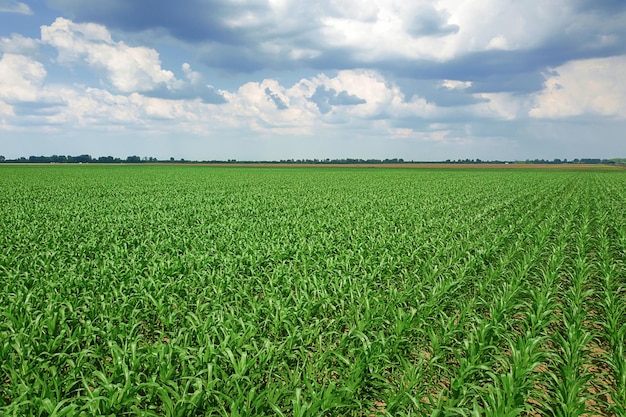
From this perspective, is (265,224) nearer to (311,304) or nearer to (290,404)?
(311,304)

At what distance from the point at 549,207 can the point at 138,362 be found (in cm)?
2634

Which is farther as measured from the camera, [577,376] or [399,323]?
[399,323]

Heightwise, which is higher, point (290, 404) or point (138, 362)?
point (138, 362)

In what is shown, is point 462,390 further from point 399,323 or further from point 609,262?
point 609,262

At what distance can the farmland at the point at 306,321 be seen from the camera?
4570mm

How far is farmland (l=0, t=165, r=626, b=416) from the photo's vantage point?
4.57 meters

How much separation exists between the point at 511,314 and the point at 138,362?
21.2ft

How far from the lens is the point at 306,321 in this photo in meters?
6.91

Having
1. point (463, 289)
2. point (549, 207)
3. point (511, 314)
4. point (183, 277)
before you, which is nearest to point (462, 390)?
point (511, 314)

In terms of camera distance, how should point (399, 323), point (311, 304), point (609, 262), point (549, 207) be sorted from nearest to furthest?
point (399, 323)
point (311, 304)
point (609, 262)
point (549, 207)

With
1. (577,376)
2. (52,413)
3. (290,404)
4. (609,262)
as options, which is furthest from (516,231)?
(52,413)

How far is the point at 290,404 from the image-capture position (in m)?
4.67

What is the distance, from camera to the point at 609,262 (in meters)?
11.5

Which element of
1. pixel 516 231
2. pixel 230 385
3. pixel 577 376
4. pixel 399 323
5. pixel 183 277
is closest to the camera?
pixel 230 385
